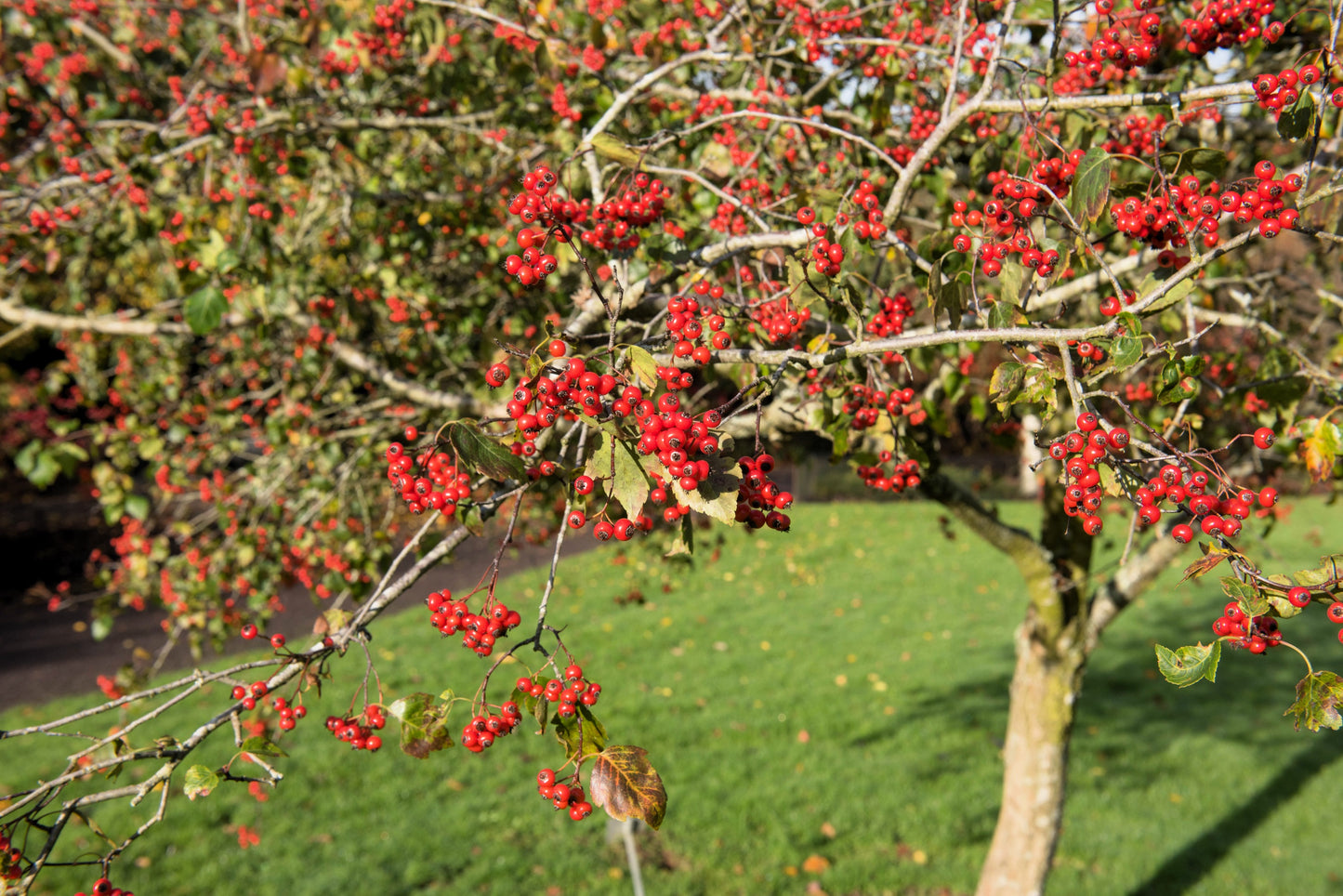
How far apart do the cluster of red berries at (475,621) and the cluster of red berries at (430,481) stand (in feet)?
0.69

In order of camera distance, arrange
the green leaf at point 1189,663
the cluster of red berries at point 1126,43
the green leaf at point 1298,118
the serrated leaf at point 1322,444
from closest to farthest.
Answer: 1. the green leaf at point 1189,663
2. the green leaf at point 1298,118
3. the cluster of red berries at point 1126,43
4. the serrated leaf at point 1322,444

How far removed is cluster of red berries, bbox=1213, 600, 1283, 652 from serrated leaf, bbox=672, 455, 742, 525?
0.84 meters

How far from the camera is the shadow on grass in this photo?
18.5 ft

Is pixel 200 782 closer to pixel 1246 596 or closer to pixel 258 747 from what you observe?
pixel 258 747

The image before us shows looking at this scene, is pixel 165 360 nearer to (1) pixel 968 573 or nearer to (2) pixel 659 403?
(2) pixel 659 403

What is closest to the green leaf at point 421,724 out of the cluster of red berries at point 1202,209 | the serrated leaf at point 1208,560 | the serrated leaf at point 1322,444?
the serrated leaf at point 1208,560

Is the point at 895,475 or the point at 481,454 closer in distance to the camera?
the point at 481,454

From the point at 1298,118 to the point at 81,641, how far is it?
1348 cm

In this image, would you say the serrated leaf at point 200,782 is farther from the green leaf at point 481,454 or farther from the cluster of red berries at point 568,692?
the green leaf at point 481,454

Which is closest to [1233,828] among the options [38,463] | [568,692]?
[568,692]

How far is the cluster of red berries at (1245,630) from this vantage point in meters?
1.39

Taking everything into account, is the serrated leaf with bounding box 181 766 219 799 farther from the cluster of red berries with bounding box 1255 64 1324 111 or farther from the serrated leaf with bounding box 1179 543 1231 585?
the cluster of red berries with bounding box 1255 64 1324 111

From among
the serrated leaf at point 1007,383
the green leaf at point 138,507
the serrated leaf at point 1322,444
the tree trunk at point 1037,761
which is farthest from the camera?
the tree trunk at point 1037,761

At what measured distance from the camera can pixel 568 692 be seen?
1.70 meters
